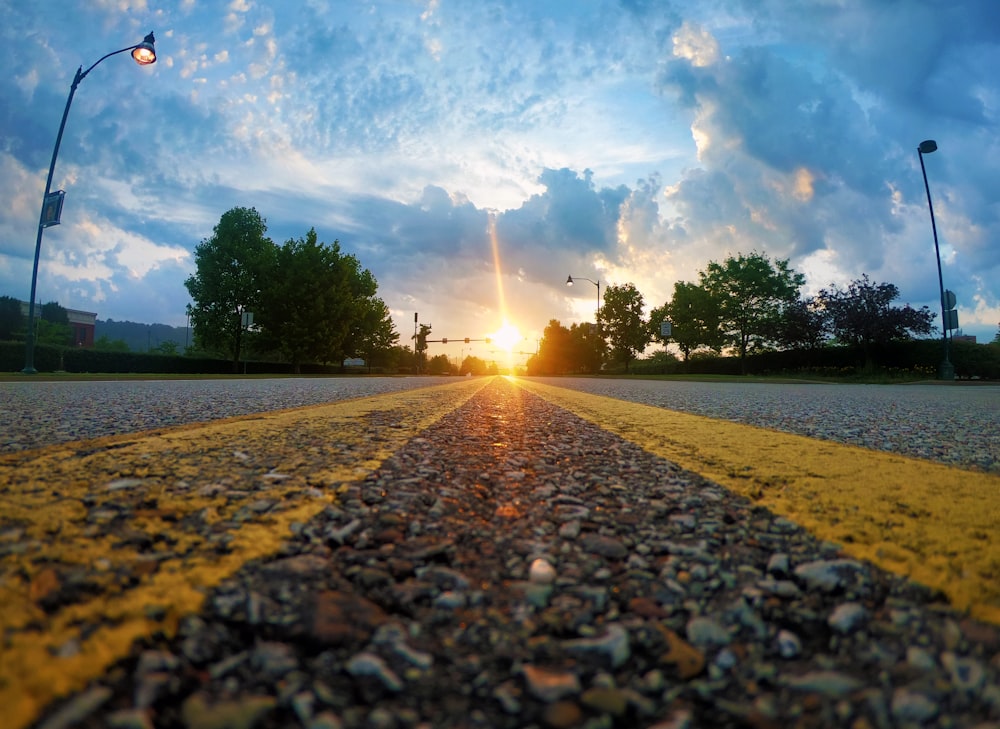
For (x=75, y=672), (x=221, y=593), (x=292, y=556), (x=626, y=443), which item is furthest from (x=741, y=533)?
(x=626, y=443)

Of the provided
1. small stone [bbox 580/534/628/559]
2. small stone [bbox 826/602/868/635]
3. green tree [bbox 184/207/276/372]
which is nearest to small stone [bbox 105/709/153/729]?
small stone [bbox 580/534/628/559]

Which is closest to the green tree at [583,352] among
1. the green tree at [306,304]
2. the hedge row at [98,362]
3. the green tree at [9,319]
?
the green tree at [306,304]

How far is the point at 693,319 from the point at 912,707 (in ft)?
170

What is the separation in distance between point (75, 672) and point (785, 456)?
9.47ft

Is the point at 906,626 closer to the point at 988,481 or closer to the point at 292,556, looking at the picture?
the point at 292,556

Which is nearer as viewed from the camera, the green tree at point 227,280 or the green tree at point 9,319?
the green tree at point 227,280

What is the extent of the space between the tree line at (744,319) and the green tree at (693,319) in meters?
0.09

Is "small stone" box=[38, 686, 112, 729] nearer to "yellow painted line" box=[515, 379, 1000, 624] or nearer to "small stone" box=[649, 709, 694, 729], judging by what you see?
"small stone" box=[649, 709, 694, 729]

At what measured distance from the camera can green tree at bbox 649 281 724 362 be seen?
47.1 metres

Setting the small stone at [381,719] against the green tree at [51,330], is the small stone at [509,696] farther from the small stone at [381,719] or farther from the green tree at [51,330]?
the green tree at [51,330]

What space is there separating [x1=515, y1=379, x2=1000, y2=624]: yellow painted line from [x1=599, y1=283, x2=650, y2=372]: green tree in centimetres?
5832

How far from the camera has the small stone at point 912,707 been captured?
0.67 meters

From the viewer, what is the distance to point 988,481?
2.06m

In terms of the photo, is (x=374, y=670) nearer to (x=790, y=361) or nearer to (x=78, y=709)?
(x=78, y=709)
